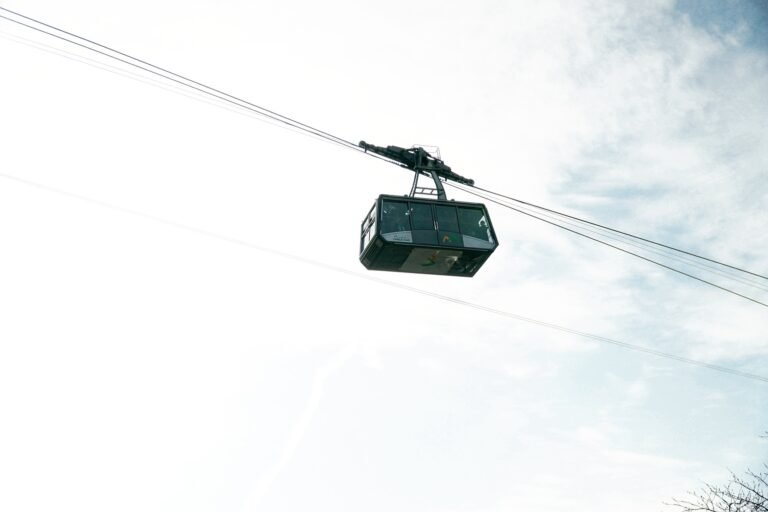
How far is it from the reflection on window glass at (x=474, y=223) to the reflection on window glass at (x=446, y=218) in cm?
15

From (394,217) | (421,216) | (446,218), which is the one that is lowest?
(394,217)

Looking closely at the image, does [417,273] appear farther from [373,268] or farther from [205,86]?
[205,86]

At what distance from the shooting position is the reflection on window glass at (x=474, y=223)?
45.0 feet

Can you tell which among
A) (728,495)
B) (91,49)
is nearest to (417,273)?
(91,49)

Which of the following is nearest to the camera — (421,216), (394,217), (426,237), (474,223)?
(426,237)

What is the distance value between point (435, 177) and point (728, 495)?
12694 millimetres

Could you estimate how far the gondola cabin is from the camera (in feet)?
43.4

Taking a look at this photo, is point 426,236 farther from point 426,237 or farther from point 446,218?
point 446,218

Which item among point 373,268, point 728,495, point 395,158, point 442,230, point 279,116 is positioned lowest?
point 728,495

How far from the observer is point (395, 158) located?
50.5 feet

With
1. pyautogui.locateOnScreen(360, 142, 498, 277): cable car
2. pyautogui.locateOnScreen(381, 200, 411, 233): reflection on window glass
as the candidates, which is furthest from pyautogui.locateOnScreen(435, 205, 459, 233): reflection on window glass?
pyautogui.locateOnScreen(381, 200, 411, 233): reflection on window glass

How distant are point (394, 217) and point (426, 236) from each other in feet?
2.98

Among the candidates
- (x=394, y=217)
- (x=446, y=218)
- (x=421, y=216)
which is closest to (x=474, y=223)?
(x=446, y=218)

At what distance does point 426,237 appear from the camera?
13320 millimetres
